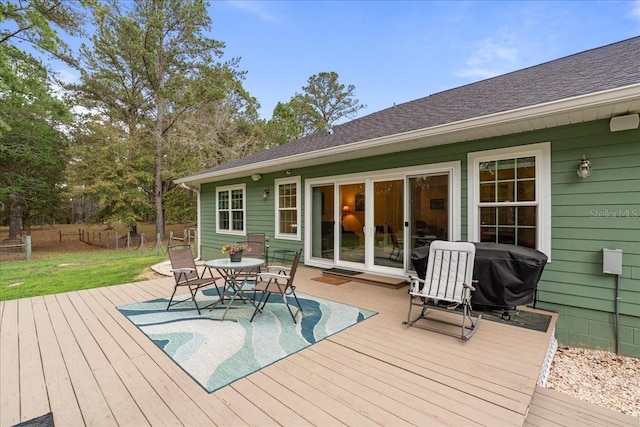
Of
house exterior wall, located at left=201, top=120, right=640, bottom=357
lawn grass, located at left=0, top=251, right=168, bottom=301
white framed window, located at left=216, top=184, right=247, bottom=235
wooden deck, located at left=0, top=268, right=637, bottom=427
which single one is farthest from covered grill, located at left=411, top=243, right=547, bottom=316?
lawn grass, located at left=0, top=251, right=168, bottom=301

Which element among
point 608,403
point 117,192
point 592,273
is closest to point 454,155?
point 592,273

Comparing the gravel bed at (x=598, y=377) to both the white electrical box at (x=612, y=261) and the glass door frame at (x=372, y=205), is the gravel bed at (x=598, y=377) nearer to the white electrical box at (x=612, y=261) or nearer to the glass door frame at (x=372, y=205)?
the white electrical box at (x=612, y=261)

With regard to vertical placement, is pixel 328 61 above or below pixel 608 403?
above

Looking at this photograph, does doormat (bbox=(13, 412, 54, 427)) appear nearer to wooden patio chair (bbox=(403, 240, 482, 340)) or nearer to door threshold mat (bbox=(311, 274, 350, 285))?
wooden patio chair (bbox=(403, 240, 482, 340))

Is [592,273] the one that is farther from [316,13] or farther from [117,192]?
[117,192]

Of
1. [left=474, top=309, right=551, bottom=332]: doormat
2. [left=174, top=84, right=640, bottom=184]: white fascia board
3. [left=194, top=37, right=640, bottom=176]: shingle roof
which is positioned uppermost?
[left=194, top=37, right=640, bottom=176]: shingle roof

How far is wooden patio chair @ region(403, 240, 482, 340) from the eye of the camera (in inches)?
128

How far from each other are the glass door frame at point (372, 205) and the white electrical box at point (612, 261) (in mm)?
1608

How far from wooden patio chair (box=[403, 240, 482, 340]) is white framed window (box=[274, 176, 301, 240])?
388cm

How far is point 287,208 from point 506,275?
16.2ft

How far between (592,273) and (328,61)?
690 inches

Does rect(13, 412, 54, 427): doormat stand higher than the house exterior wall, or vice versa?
the house exterior wall

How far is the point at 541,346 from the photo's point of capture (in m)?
2.83

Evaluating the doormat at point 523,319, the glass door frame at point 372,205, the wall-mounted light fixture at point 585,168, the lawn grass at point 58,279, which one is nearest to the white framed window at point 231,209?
the lawn grass at point 58,279
